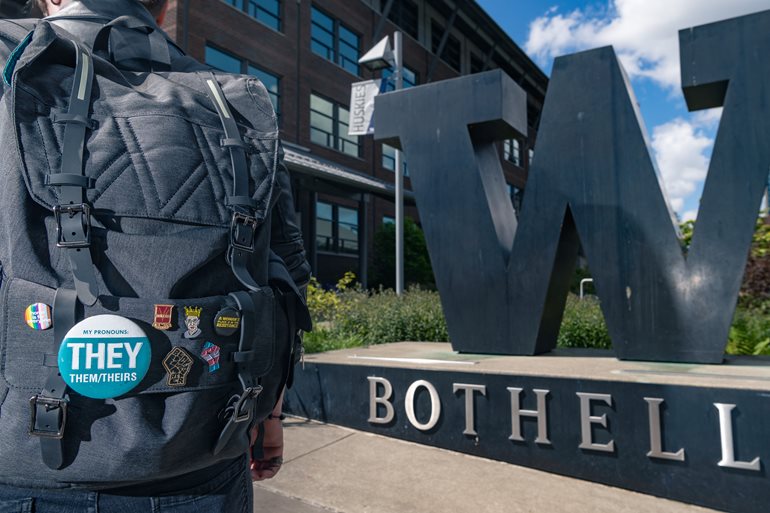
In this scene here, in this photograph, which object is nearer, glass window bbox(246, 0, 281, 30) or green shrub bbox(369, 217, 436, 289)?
glass window bbox(246, 0, 281, 30)

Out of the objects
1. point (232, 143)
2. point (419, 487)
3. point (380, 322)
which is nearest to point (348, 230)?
point (380, 322)

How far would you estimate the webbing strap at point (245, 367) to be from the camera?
3.43 ft

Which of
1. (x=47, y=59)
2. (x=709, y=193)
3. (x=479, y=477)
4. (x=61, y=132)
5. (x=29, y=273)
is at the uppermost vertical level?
(x=709, y=193)

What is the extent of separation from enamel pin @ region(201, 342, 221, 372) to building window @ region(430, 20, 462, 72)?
28523mm

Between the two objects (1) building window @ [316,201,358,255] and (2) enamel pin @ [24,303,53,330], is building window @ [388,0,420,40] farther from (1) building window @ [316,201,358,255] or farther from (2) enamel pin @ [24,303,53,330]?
(2) enamel pin @ [24,303,53,330]

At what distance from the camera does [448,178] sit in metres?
5.37

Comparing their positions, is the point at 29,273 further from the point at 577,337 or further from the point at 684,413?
the point at 577,337

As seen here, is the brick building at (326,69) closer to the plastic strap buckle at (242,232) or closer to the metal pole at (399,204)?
the metal pole at (399,204)

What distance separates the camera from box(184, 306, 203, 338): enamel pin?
100 cm

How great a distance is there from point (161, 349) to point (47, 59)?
584 mm

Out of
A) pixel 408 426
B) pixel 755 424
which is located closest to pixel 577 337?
pixel 408 426

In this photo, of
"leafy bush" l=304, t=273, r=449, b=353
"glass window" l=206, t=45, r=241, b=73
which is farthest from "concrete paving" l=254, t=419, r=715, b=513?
"glass window" l=206, t=45, r=241, b=73

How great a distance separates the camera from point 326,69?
68.4ft

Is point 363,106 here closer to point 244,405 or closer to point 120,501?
point 244,405
